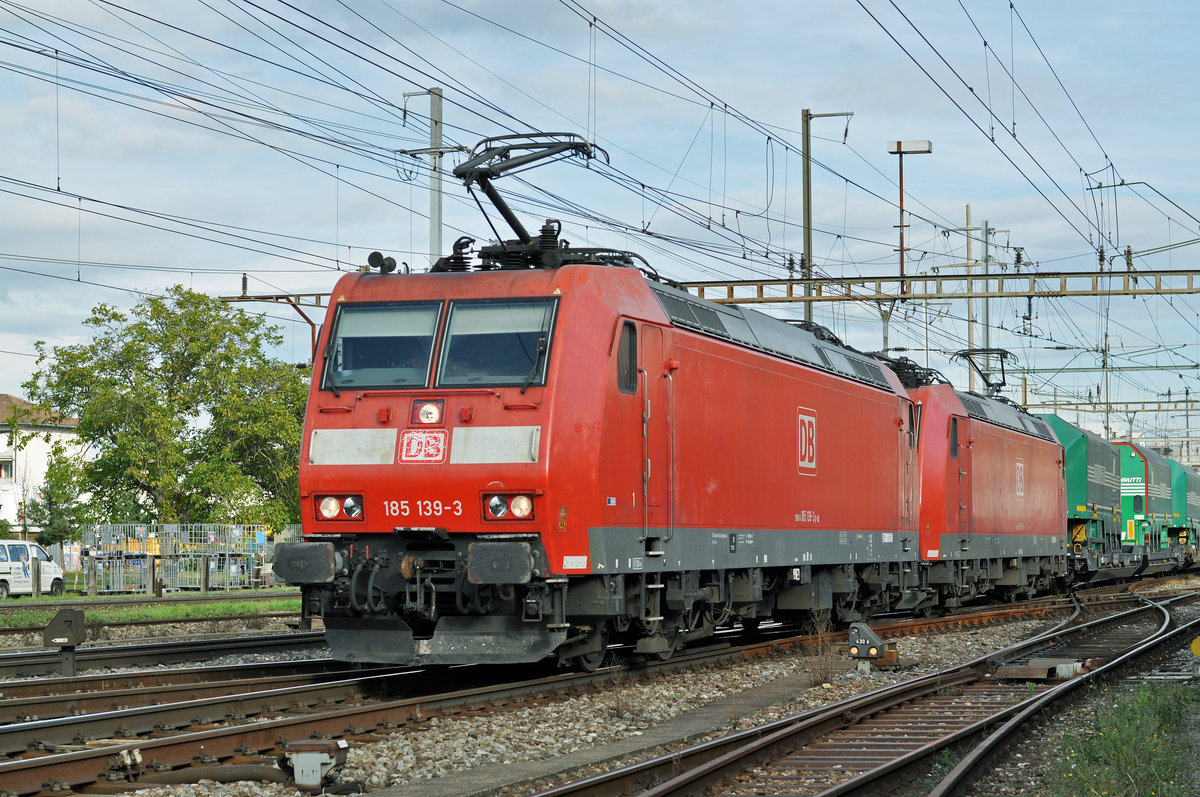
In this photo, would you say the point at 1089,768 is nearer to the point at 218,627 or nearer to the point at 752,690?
the point at 752,690

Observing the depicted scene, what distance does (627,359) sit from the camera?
43.1 feet

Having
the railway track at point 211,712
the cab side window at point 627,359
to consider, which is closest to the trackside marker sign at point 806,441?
the railway track at point 211,712

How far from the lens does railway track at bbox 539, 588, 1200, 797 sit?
8.63 metres

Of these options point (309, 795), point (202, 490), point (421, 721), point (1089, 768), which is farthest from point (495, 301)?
point (202, 490)

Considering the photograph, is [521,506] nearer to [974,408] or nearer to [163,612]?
Result: [974,408]

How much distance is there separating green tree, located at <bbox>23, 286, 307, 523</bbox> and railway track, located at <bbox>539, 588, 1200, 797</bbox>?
2843 centimetres

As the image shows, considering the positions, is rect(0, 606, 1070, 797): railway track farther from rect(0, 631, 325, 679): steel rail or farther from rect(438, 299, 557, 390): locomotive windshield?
rect(438, 299, 557, 390): locomotive windshield

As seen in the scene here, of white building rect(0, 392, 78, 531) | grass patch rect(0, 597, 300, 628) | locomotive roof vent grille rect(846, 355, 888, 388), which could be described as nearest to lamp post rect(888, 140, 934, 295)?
locomotive roof vent grille rect(846, 355, 888, 388)

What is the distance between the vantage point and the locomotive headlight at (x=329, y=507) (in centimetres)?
1270

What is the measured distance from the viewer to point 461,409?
1247 cm

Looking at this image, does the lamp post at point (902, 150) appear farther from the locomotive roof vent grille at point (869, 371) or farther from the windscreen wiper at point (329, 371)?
the windscreen wiper at point (329, 371)

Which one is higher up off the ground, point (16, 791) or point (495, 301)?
point (495, 301)

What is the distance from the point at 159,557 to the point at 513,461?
2631 cm

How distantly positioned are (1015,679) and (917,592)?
827 centimetres
